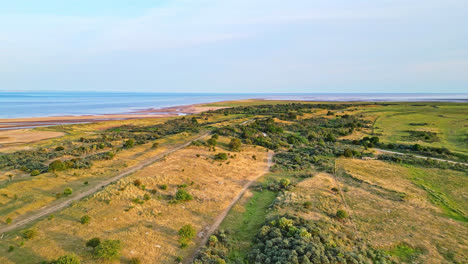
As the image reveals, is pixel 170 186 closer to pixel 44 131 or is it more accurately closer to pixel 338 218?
pixel 338 218

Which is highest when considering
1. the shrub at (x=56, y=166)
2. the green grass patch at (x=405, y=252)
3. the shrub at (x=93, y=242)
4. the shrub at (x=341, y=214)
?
the shrub at (x=56, y=166)

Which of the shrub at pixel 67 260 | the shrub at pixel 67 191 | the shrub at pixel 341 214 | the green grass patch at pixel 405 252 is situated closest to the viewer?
the shrub at pixel 67 260

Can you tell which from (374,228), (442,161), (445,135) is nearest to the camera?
(374,228)

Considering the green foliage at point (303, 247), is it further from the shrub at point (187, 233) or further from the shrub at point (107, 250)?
A: the shrub at point (107, 250)

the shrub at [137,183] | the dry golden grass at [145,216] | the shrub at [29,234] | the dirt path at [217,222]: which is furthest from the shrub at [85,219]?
the dirt path at [217,222]

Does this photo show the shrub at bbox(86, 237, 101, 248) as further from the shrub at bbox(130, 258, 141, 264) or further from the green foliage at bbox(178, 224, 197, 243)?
the green foliage at bbox(178, 224, 197, 243)

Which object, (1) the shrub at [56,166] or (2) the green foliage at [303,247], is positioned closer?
(2) the green foliage at [303,247]

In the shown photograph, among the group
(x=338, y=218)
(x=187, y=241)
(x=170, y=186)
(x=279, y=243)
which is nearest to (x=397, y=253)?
(x=338, y=218)

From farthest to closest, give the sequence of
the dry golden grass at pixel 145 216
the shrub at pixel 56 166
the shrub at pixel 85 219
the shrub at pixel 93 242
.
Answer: the shrub at pixel 56 166 → the shrub at pixel 85 219 → the dry golden grass at pixel 145 216 → the shrub at pixel 93 242
